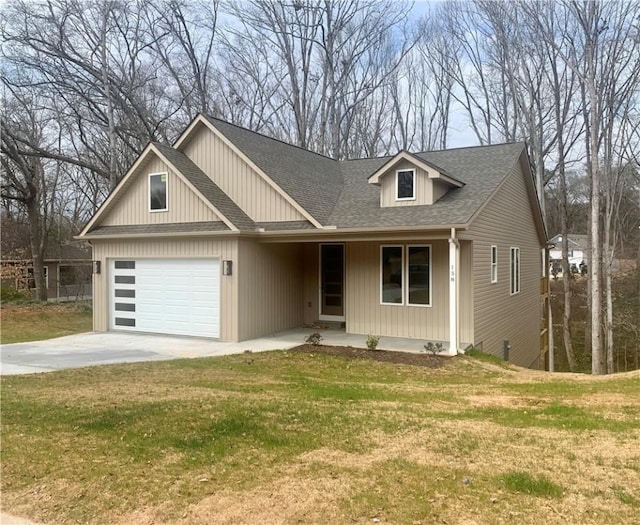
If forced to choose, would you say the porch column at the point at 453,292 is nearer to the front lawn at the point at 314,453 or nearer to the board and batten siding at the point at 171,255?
the front lawn at the point at 314,453

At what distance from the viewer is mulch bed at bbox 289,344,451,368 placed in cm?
1033

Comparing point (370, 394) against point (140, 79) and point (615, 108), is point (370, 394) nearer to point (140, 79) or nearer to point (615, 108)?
point (615, 108)

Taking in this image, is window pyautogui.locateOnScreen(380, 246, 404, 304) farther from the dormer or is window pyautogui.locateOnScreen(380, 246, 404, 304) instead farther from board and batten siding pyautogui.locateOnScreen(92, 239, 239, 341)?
board and batten siding pyautogui.locateOnScreen(92, 239, 239, 341)

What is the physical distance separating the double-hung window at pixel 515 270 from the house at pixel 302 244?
89mm

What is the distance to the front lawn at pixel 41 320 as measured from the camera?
15356mm

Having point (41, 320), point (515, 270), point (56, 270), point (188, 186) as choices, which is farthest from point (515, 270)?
point (56, 270)

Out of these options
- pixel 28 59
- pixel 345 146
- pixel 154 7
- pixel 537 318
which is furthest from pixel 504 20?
pixel 28 59

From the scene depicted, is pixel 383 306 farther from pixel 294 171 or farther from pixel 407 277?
pixel 294 171

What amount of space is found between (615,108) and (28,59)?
80.9ft

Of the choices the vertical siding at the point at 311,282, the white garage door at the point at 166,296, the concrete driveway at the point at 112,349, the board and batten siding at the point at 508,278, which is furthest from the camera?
the vertical siding at the point at 311,282

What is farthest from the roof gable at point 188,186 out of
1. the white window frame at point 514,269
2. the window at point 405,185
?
the white window frame at point 514,269

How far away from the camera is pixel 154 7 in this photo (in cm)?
2386

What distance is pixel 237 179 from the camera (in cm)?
1405

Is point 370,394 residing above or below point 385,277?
below
